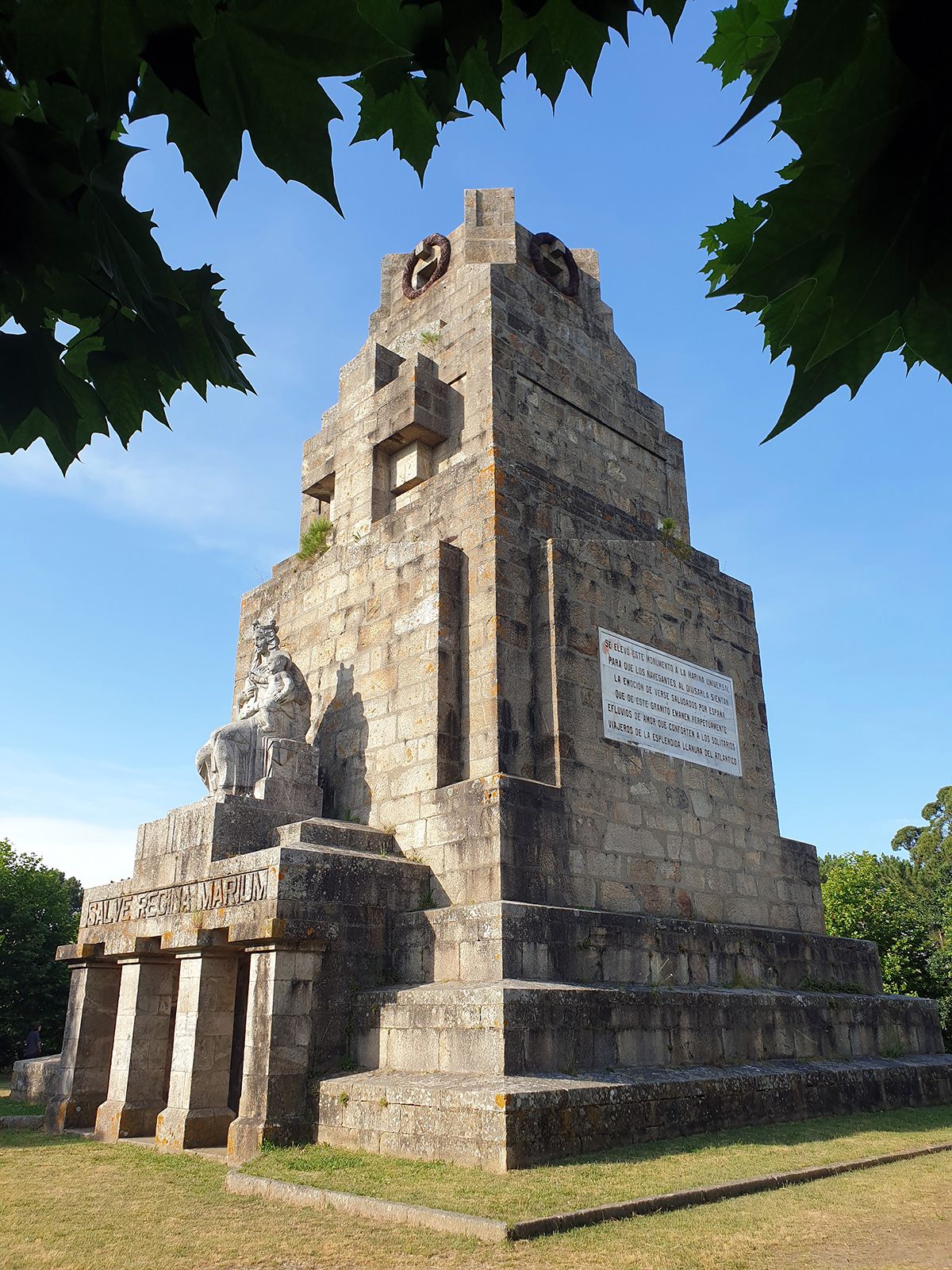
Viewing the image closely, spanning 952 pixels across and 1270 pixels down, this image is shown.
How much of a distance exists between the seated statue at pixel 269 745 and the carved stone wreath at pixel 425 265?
663 cm

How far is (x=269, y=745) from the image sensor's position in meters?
11.9

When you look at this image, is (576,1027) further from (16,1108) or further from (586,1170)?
(16,1108)

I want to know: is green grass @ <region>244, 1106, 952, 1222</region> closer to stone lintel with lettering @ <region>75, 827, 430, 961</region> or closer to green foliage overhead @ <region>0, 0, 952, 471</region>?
stone lintel with lettering @ <region>75, 827, 430, 961</region>

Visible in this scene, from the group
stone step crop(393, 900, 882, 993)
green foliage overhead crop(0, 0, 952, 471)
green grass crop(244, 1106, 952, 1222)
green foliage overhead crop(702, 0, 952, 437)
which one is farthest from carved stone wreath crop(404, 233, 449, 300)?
green foliage overhead crop(702, 0, 952, 437)

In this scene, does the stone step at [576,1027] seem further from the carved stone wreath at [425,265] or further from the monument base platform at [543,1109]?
the carved stone wreath at [425,265]

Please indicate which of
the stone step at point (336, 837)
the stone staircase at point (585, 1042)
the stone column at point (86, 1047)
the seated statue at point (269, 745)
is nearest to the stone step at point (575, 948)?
the stone staircase at point (585, 1042)

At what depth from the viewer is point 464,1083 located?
7844mm

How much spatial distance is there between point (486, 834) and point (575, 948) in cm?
139

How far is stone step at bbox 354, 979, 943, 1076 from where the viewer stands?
8359 mm

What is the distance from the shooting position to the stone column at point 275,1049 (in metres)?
8.57

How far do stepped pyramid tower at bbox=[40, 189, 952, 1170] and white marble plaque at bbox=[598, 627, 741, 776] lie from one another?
6 centimetres

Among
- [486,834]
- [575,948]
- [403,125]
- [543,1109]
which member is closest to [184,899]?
[486,834]

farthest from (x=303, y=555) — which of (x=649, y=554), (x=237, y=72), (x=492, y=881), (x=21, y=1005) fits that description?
(x=21, y=1005)

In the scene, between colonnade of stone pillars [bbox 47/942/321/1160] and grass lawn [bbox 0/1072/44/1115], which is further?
grass lawn [bbox 0/1072/44/1115]
